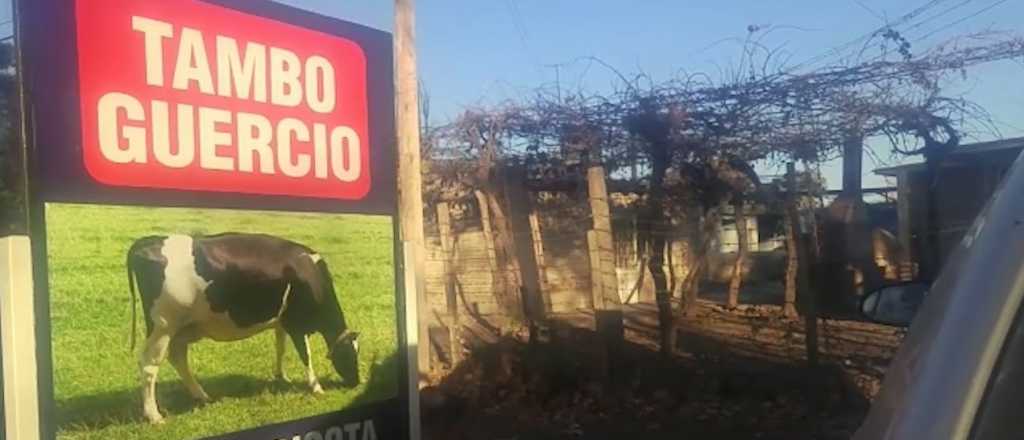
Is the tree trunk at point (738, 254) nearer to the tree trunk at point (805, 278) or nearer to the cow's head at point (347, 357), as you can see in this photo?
the tree trunk at point (805, 278)

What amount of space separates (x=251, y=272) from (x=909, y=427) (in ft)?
9.72

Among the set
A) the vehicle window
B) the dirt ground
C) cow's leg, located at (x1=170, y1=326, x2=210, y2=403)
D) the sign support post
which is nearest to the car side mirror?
the vehicle window

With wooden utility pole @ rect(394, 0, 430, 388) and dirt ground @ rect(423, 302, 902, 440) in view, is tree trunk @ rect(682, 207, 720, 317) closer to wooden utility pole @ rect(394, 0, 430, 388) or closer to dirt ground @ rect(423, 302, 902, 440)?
dirt ground @ rect(423, 302, 902, 440)

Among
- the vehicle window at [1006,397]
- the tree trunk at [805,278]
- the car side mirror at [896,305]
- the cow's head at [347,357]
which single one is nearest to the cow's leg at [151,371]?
the cow's head at [347,357]

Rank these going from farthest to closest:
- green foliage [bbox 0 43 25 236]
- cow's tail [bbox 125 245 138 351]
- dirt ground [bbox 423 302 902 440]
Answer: dirt ground [bbox 423 302 902 440], cow's tail [bbox 125 245 138 351], green foliage [bbox 0 43 25 236]

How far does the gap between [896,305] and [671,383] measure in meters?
5.06

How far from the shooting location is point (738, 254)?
8359 millimetres

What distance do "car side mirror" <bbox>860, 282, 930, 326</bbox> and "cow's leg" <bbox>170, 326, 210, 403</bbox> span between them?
2206 mm

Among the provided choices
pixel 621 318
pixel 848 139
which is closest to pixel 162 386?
pixel 621 318

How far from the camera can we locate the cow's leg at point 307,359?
13.7 ft

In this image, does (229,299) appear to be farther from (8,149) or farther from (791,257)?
(791,257)

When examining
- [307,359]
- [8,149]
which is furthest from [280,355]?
[8,149]

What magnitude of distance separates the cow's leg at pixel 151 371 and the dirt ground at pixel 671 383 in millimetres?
4443

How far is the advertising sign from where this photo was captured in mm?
3234
